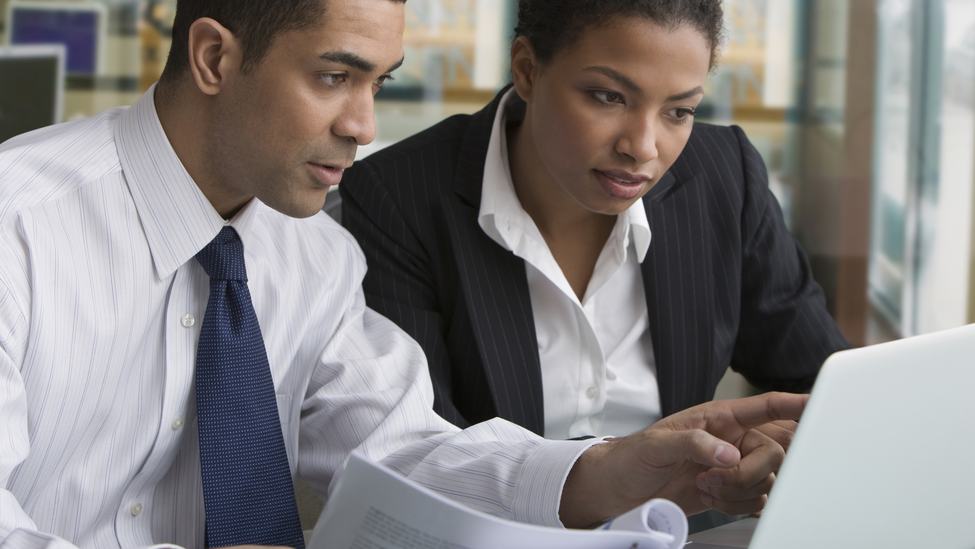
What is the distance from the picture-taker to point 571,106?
4.19 ft

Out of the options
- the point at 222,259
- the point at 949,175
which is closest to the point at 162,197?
the point at 222,259

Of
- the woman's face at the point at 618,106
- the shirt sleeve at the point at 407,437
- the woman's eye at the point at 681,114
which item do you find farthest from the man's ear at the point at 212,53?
the woman's eye at the point at 681,114

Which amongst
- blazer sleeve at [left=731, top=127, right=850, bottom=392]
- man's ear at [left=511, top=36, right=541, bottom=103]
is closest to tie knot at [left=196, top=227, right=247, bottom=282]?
man's ear at [left=511, top=36, right=541, bottom=103]

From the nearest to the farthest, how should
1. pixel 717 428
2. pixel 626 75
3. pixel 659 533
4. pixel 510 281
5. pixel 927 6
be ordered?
pixel 659 533 < pixel 717 428 < pixel 626 75 < pixel 510 281 < pixel 927 6

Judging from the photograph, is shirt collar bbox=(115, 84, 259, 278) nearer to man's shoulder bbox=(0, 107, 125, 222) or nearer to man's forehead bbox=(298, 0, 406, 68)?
man's shoulder bbox=(0, 107, 125, 222)

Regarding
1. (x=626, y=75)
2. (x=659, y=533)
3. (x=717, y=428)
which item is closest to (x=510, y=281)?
(x=626, y=75)

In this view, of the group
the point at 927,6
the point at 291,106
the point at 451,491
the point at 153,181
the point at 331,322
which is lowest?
the point at 451,491

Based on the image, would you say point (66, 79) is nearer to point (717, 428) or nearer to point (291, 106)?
point (291, 106)

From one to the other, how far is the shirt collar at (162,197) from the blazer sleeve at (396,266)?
380mm

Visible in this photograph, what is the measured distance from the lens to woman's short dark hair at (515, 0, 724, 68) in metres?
1.22

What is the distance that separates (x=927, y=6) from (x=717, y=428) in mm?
2339

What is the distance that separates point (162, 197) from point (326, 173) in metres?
0.19

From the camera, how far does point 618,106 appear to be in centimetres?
125

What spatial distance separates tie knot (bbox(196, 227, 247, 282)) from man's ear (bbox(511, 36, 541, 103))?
567 mm
